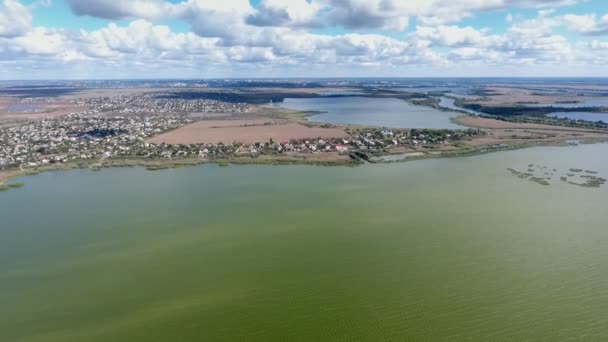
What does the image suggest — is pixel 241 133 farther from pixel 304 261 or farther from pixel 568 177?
pixel 568 177

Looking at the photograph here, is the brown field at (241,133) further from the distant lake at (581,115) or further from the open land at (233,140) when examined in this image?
the distant lake at (581,115)

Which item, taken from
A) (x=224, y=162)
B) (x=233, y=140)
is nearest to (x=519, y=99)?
(x=233, y=140)

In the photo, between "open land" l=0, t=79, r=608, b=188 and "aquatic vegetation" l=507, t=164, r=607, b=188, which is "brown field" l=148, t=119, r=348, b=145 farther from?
"aquatic vegetation" l=507, t=164, r=607, b=188

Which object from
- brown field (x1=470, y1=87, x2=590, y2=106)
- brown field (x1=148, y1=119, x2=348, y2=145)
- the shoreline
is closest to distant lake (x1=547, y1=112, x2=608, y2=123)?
brown field (x1=470, y1=87, x2=590, y2=106)

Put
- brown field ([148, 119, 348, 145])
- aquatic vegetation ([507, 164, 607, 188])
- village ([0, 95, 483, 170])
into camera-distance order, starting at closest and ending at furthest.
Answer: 1. aquatic vegetation ([507, 164, 607, 188])
2. village ([0, 95, 483, 170])
3. brown field ([148, 119, 348, 145])

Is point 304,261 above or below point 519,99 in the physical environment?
below

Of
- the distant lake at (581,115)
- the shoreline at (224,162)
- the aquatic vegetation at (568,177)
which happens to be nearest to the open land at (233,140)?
the shoreline at (224,162)
